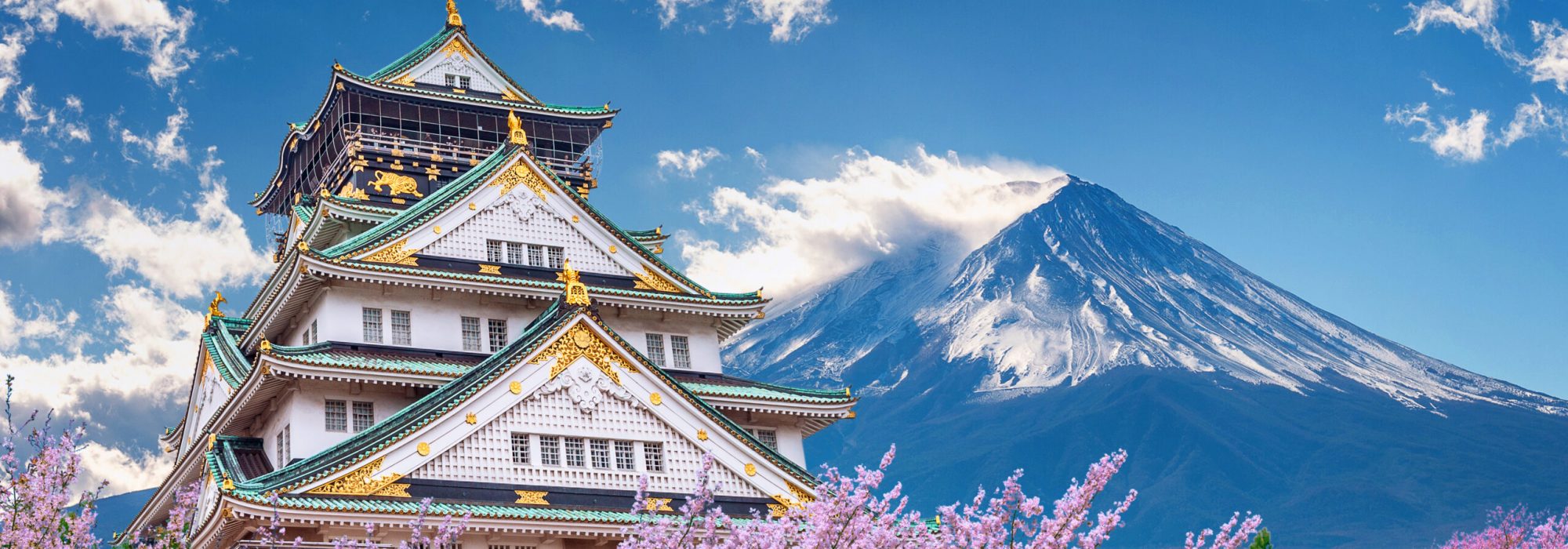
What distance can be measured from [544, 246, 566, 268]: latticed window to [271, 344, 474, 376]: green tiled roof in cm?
422

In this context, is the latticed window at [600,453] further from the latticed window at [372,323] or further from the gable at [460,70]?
the gable at [460,70]

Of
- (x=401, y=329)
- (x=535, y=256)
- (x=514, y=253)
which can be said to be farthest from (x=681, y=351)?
(x=401, y=329)

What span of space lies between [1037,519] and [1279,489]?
593 ft

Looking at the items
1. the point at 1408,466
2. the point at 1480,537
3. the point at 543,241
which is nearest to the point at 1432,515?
the point at 1408,466

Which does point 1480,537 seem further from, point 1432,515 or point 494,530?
point 1432,515

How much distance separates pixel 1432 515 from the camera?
173125mm

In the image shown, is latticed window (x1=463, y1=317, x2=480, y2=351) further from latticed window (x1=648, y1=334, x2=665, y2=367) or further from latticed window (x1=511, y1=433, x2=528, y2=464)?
latticed window (x1=511, y1=433, x2=528, y2=464)

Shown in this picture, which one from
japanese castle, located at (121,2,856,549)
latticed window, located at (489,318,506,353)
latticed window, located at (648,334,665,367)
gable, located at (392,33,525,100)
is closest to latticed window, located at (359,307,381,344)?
japanese castle, located at (121,2,856,549)

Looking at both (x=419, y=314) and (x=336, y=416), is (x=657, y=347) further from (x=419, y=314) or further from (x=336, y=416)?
(x=336, y=416)

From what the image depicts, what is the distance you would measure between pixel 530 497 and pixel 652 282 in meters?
9.71

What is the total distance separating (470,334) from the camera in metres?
34.1

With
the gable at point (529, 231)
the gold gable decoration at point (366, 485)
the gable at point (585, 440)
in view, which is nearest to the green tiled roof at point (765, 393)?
the gable at point (529, 231)

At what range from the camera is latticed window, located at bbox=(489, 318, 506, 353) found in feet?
113

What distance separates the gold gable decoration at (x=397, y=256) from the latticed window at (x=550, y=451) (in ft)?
22.8
